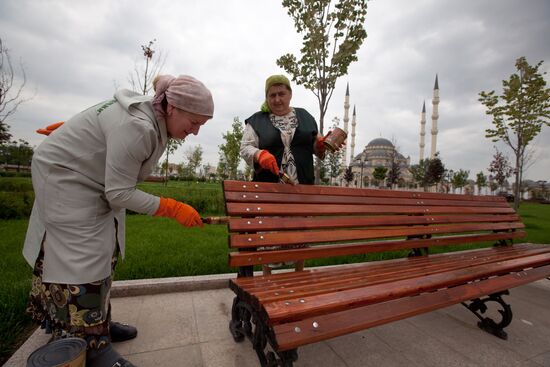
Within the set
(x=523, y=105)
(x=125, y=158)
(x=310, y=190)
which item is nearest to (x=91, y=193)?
(x=125, y=158)

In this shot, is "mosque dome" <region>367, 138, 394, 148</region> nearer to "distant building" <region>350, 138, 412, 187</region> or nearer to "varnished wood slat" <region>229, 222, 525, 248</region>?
"distant building" <region>350, 138, 412, 187</region>

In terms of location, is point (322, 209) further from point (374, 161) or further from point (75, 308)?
point (374, 161)

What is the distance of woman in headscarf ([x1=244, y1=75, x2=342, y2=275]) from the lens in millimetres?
2529

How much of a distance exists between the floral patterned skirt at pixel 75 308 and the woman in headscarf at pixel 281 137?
1.29 m

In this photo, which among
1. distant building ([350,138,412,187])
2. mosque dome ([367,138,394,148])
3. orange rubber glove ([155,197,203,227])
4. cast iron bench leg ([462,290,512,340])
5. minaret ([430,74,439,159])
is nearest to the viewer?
orange rubber glove ([155,197,203,227])

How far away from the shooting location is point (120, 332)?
1.96 metres

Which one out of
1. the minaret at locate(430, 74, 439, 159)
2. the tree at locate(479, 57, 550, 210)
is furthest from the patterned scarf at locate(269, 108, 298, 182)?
the minaret at locate(430, 74, 439, 159)

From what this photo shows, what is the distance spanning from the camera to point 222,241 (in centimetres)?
471

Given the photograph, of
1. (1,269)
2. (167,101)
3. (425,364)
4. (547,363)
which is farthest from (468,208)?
(1,269)

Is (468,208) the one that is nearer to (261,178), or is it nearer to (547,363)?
(547,363)

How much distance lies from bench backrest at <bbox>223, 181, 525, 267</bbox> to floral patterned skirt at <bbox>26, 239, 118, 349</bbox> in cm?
73

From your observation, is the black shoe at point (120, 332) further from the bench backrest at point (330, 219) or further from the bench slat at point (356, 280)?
the bench slat at point (356, 280)

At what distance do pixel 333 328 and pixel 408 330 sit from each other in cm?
141

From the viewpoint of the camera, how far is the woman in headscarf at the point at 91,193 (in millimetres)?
1425
